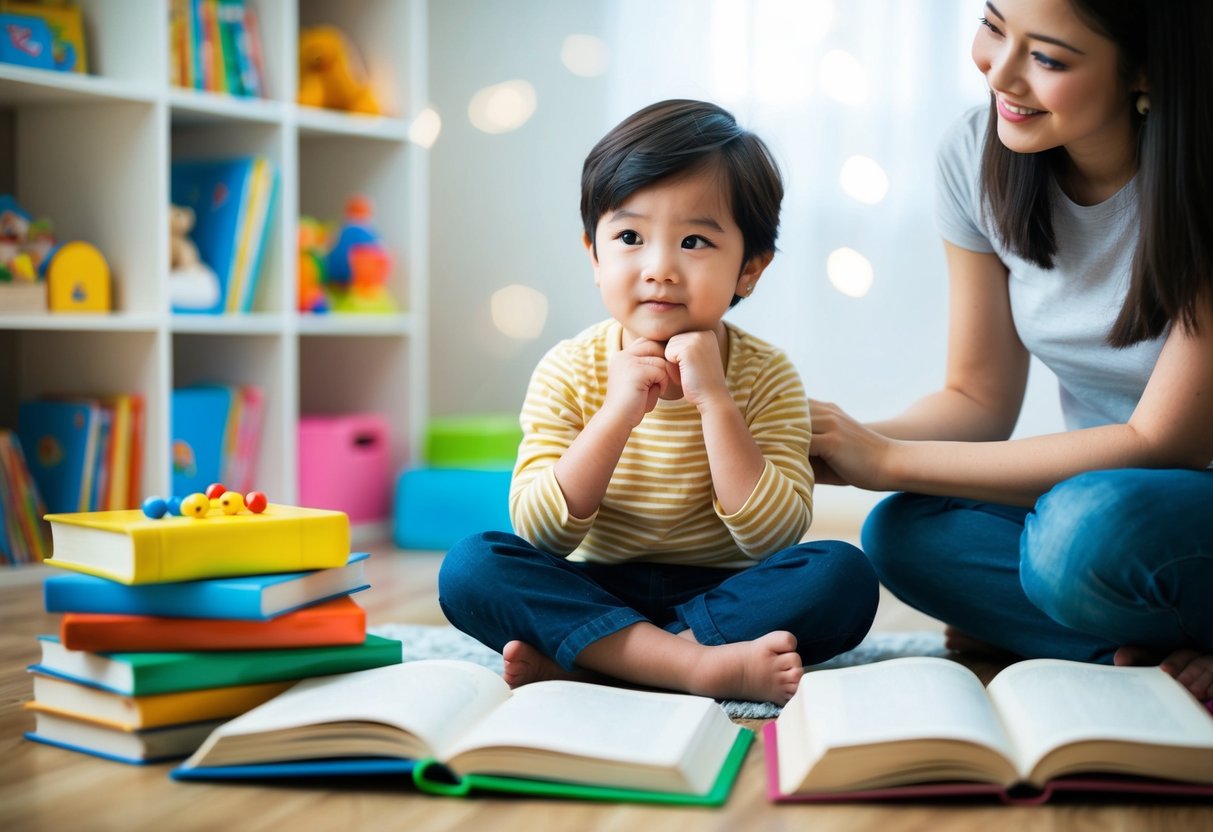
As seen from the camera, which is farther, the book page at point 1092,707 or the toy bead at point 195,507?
the toy bead at point 195,507

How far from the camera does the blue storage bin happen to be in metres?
2.24

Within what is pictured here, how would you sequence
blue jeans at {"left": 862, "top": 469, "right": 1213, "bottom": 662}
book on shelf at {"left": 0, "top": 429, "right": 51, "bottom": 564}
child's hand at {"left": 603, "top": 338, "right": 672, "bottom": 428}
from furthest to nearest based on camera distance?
book on shelf at {"left": 0, "top": 429, "right": 51, "bottom": 564} < child's hand at {"left": 603, "top": 338, "right": 672, "bottom": 428} < blue jeans at {"left": 862, "top": 469, "right": 1213, "bottom": 662}

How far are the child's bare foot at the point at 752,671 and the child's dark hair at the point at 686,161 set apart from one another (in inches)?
15.3

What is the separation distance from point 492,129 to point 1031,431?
126 centimetres

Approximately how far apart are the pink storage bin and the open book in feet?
4.83

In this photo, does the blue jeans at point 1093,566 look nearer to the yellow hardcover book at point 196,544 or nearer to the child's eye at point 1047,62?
the child's eye at point 1047,62

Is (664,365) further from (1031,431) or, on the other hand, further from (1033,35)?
(1031,431)

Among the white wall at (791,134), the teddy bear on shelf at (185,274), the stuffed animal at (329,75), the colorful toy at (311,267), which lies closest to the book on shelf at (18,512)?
the teddy bear on shelf at (185,274)

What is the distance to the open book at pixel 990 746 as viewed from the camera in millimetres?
875

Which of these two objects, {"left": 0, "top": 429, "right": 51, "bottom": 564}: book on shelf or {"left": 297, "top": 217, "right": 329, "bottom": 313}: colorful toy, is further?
{"left": 297, "top": 217, "right": 329, "bottom": 313}: colorful toy

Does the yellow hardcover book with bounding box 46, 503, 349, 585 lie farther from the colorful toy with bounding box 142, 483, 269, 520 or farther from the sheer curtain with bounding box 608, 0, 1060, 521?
the sheer curtain with bounding box 608, 0, 1060, 521

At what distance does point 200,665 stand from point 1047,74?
0.87 meters

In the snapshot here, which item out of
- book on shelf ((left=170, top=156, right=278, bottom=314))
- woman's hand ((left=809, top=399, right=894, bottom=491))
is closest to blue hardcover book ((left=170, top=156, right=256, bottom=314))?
book on shelf ((left=170, top=156, right=278, bottom=314))

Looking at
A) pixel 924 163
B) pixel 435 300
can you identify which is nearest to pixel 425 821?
pixel 924 163
